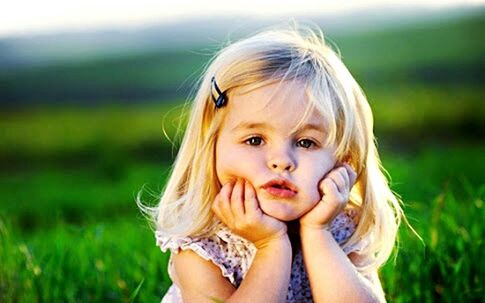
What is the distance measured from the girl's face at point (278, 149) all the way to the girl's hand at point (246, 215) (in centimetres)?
2

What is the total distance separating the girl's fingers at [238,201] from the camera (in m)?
3.58

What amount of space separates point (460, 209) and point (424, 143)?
699 centimetres

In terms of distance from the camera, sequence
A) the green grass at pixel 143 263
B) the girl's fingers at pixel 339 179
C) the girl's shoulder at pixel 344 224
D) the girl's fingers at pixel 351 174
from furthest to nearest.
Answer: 1. the green grass at pixel 143 263
2. the girl's shoulder at pixel 344 224
3. the girl's fingers at pixel 351 174
4. the girl's fingers at pixel 339 179

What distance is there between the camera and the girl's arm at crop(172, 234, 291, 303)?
354 cm

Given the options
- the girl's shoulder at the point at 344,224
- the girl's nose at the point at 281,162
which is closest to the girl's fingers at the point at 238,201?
the girl's nose at the point at 281,162

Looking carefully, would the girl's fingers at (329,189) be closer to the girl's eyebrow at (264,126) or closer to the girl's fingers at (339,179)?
the girl's fingers at (339,179)

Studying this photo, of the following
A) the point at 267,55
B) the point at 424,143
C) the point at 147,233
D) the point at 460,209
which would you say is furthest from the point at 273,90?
the point at 424,143

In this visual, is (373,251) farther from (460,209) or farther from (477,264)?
(460,209)

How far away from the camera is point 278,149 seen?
3.55m

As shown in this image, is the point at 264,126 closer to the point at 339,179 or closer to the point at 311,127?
the point at 311,127

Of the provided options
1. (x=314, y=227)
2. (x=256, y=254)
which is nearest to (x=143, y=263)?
(x=256, y=254)

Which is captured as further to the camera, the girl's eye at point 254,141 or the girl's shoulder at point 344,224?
the girl's shoulder at point 344,224

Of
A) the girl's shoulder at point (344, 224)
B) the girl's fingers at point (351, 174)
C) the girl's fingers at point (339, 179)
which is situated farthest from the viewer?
the girl's shoulder at point (344, 224)

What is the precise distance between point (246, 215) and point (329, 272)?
315mm
